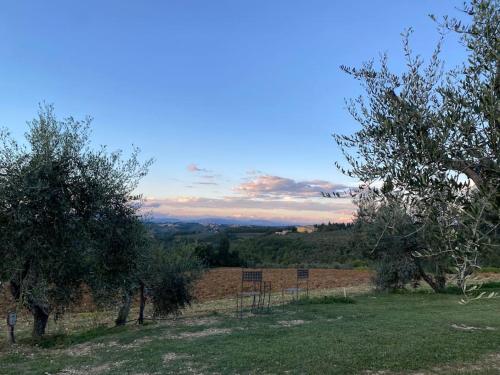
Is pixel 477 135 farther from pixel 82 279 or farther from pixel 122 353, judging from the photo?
pixel 82 279

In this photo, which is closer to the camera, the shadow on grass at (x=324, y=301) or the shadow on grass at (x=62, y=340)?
the shadow on grass at (x=62, y=340)

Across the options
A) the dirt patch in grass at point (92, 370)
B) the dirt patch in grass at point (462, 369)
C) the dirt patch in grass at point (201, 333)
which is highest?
the dirt patch in grass at point (462, 369)

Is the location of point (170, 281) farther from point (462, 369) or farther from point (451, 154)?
point (451, 154)

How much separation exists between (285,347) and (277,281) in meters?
36.0

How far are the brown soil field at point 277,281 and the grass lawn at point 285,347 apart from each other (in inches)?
779

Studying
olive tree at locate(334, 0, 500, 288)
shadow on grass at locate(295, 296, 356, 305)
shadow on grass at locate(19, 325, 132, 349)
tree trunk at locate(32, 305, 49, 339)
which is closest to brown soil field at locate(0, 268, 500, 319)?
shadow on grass at locate(295, 296, 356, 305)

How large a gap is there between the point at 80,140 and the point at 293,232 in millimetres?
90638

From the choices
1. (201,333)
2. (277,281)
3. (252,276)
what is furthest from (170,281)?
(277,281)

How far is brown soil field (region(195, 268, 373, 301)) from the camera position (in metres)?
39.2

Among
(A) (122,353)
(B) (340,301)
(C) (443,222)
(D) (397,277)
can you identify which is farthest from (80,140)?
(D) (397,277)

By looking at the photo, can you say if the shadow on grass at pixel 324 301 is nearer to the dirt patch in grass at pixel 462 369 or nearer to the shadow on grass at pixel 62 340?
the shadow on grass at pixel 62 340

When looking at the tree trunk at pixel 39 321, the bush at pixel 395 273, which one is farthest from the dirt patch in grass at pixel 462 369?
the bush at pixel 395 273

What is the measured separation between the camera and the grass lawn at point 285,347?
384 inches

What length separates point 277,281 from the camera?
154ft
